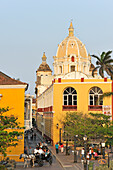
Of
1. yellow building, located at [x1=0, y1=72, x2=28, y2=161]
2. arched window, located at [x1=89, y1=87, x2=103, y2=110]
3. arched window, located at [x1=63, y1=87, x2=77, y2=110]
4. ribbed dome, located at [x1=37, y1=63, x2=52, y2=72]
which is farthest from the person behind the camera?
ribbed dome, located at [x1=37, y1=63, x2=52, y2=72]

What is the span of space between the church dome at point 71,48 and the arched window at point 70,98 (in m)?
28.8

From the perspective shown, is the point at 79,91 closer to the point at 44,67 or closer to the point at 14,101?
the point at 14,101

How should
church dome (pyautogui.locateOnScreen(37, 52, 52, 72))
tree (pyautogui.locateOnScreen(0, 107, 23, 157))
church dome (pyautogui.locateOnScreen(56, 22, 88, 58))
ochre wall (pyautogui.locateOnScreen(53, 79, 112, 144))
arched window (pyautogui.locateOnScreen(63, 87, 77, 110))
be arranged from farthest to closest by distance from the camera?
church dome (pyautogui.locateOnScreen(37, 52, 52, 72)) → church dome (pyautogui.locateOnScreen(56, 22, 88, 58)) → arched window (pyautogui.locateOnScreen(63, 87, 77, 110)) → ochre wall (pyautogui.locateOnScreen(53, 79, 112, 144)) → tree (pyautogui.locateOnScreen(0, 107, 23, 157))

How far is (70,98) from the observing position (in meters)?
38.1

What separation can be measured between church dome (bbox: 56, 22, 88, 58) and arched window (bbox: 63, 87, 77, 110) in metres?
28.8

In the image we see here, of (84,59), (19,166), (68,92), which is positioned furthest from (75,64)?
(19,166)

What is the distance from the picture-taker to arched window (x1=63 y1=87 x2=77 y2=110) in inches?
1492

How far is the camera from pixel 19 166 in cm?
2366

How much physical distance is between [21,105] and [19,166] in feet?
15.3

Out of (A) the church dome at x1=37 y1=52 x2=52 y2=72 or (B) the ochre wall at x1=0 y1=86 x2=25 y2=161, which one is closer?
(B) the ochre wall at x1=0 y1=86 x2=25 y2=161

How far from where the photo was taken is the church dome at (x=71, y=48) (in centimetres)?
6731

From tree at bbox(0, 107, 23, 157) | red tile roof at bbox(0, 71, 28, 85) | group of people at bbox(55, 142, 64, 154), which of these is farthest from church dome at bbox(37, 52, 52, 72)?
tree at bbox(0, 107, 23, 157)

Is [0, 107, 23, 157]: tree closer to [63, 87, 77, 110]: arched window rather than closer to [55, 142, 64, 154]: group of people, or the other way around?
[55, 142, 64, 154]: group of people

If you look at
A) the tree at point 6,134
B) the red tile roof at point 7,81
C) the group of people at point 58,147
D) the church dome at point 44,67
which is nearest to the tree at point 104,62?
the group of people at point 58,147
